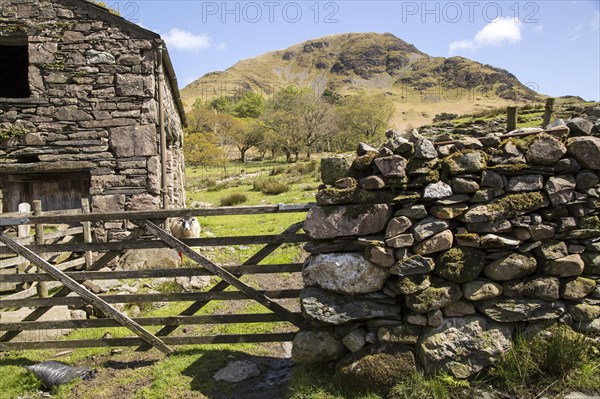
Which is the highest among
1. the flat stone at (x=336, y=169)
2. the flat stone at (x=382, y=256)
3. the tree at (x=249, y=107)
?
the tree at (x=249, y=107)

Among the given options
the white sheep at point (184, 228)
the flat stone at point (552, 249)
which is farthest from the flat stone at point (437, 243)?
the white sheep at point (184, 228)

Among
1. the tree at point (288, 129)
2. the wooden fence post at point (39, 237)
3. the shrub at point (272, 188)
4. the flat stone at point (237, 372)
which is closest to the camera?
the flat stone at point (237, 372)

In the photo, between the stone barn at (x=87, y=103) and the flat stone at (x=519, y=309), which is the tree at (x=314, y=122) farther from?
the flat stone at (x=519, y=309)

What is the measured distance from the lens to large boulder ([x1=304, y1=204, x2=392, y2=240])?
13.4ft

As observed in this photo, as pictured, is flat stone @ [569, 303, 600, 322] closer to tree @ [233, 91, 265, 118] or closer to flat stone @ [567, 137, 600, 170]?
flat stone @ [567, 137, 600, 170]

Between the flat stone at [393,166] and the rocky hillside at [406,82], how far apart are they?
91.2 m

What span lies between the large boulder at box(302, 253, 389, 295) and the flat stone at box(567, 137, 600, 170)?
87.1 inches

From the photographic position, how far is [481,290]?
13.1 feet

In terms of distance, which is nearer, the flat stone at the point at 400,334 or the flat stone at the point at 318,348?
the flat stone at the point at 400,334

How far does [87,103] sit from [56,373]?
6523mm

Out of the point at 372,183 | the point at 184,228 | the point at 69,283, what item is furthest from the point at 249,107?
the point at 372,183

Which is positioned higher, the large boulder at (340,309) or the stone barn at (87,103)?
the stone barn at (87,103)

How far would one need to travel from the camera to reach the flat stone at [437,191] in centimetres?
396

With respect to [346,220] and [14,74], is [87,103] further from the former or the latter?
[346,220]
